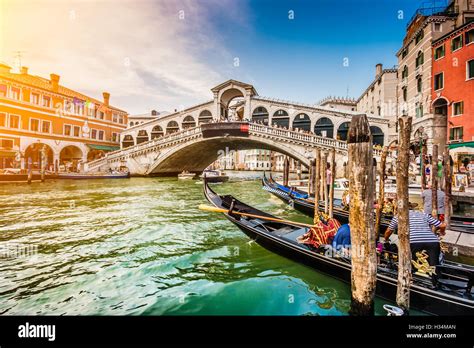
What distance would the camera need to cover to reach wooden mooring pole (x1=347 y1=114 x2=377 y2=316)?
8.67 feet

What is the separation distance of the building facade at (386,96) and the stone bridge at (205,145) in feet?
21.4

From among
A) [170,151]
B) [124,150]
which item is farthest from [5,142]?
[170,151]

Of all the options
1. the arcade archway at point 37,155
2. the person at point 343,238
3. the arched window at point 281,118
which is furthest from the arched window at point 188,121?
the person at point 343,238

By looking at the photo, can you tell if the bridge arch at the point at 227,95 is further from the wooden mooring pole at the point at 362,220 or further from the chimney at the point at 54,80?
the wooden mooring pole at the point at 362,220

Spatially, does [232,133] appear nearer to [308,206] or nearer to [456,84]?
[308,206]

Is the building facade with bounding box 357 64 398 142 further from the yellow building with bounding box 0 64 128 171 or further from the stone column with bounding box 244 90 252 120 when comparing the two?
the yellow building with bounding box 0 64 128 171

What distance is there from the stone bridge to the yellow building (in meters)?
3.72

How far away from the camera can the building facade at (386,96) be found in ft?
64.7

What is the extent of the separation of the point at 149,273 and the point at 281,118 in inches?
814

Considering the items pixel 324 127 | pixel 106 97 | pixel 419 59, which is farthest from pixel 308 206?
pixel 106 97

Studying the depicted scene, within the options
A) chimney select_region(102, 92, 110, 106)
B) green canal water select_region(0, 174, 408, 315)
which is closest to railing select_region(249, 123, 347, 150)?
green canal water select_region(0, 174, 408, 315)

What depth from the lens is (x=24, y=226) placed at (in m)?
6.45
